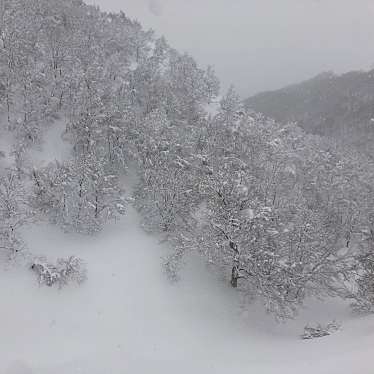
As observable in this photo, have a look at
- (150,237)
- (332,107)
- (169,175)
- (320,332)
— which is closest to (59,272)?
(150,237)

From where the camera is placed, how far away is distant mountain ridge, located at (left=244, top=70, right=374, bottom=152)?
12081 cm

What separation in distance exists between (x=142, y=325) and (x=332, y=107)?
147898 millimetres

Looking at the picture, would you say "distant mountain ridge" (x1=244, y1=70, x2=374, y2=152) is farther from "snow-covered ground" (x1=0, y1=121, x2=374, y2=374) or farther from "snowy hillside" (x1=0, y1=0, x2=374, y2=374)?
"snow-covered ground" (x1=0, y1=121, x2=374, y2=374)

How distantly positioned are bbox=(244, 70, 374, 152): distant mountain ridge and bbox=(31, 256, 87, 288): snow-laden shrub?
97.2 metres

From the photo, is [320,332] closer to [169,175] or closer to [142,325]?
[142,325]

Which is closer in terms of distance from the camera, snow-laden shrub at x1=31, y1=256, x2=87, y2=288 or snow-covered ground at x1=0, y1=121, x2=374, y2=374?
snow-covered ground at x1=0, y1=121, x2=374, y2=374

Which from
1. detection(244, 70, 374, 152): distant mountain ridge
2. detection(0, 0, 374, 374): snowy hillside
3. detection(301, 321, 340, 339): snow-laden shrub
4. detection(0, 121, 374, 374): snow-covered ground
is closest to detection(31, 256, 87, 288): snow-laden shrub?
detection(0, 0, 374, 374): snowy hillside

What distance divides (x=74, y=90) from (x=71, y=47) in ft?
20.5

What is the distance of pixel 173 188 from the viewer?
26.7m

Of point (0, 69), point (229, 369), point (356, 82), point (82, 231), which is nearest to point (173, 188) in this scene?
point (82, 231)

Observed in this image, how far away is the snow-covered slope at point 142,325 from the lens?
56.1 feet

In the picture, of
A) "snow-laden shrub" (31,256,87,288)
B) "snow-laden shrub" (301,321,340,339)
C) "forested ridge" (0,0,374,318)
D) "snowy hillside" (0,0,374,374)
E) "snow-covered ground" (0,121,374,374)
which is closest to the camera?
"snow-covered ground" (0,121,374,374)

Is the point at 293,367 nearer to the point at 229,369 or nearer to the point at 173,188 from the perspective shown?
the point at 229,369

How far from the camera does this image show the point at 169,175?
27312mm
